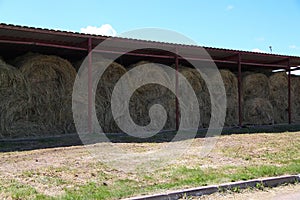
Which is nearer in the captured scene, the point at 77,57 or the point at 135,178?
the point at 135,178

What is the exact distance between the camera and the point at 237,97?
52.3 ft

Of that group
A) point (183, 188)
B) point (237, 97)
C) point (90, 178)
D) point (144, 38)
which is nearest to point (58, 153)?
point (90, 178)

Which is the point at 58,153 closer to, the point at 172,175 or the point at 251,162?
the point at 172,175

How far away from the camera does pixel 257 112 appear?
16.2 m

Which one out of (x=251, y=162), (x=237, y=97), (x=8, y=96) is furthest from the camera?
(x=237, y=97)

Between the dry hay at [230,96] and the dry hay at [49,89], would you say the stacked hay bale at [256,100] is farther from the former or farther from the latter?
the dry hay at [49,89]

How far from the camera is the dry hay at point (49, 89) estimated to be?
434 inches

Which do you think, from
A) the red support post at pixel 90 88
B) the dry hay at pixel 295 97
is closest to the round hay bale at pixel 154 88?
the red support post at pixel 90 88

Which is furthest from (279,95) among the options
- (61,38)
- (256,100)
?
(61,38)

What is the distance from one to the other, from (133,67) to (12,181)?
8.05 meters

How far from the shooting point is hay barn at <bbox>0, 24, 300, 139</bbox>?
1052 centimetres

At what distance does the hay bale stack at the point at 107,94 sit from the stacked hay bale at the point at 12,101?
2.34 m

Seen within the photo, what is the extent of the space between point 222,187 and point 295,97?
45.3 ft

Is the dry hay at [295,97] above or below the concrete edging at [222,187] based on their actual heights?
above
